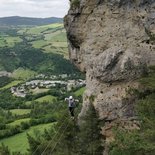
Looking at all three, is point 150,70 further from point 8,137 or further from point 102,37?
Result: point 8,137

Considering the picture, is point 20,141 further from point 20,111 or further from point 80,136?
point 80,136

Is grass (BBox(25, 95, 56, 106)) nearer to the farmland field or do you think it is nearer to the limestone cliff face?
the farmland field

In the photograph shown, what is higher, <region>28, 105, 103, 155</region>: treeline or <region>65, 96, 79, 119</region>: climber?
<region>65, 96, 79, 119</region>: climber

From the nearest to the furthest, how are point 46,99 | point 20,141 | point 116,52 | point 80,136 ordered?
point 116,52
point 80,136
point 20,141
point 46,99

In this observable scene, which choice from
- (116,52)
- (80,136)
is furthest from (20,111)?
(116,52)

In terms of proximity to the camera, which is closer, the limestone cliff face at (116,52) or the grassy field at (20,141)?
the limestone cliff face at (116,52)

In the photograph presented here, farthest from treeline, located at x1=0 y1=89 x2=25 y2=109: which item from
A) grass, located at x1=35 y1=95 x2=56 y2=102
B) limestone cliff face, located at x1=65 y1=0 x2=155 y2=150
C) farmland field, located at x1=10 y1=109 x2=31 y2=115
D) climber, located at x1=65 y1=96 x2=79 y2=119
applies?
limestone cliff face, located at x1=65 y1=0 x2=155 y2=150

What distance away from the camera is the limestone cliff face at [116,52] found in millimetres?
32562

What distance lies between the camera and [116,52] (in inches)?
1312

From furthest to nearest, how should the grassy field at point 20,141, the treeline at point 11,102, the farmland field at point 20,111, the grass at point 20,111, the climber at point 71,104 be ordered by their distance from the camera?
1. the treeline at point 11,102
2. the farmland field at point 20,111
3. the grass at point 20,111
4. the grassy field at point 20,141
5. the climber at point 71,104

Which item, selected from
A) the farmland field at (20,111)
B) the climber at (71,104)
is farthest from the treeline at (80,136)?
the farmland field at (20,111)

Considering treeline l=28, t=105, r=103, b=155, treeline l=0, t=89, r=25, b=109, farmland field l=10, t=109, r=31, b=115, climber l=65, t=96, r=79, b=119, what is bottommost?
treeline l=0, t=89, r=25, b=109

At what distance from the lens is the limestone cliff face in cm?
3256

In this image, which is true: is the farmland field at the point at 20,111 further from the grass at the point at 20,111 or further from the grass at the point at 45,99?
the grass at the point at 45,99
